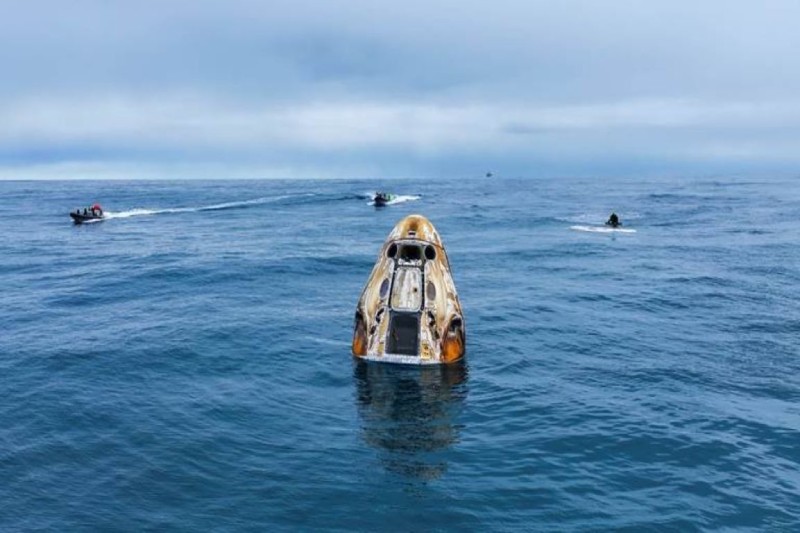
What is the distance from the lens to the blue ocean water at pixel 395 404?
17250mm

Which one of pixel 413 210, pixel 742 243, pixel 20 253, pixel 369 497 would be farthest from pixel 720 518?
pixel 413 210

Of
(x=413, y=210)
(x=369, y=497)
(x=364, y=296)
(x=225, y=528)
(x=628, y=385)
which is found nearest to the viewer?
(x=225, y=528)

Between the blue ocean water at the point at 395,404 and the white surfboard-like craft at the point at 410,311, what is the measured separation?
97 centimetres

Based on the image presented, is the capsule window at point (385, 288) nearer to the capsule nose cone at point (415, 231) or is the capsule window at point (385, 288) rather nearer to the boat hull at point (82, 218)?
the capsule nose cone at point (415, 231)

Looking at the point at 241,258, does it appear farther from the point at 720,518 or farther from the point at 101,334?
the point at 720,518

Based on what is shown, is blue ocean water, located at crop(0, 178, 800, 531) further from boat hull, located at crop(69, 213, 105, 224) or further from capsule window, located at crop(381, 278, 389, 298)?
boat hull, located at crop(69, 213, 105, 224)

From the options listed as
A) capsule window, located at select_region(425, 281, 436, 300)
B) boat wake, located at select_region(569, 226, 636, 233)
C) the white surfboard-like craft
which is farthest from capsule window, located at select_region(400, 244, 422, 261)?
boat wake, located at select_region(569, 226, 636, 233)

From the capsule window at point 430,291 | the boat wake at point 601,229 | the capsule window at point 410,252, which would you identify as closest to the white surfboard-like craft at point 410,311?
the capsule window at point 430,291

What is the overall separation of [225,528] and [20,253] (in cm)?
5875

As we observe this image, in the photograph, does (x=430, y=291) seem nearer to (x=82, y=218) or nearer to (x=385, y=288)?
(x=385, y=288)

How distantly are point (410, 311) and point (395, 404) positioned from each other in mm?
4511

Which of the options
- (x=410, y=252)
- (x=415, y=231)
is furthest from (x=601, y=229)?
(x=415, y=231)

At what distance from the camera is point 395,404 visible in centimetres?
2412

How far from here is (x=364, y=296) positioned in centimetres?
2845
